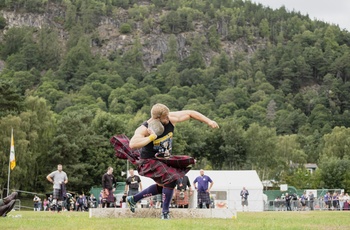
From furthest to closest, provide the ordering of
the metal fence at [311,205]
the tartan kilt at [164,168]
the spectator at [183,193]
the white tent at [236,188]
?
the white tent at [236,188] → the metal fence at [311,205] → the spectator at [183,193] → the tartan kilt at [164,168]

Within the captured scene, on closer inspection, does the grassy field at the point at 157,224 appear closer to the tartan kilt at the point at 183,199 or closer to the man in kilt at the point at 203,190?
the tartan kilt at the point at 183,199

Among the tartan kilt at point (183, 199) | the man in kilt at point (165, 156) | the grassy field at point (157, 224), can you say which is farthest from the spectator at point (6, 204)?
the tartan kilt at point (183, 199)

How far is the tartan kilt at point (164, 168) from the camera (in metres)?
13.3

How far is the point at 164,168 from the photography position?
13328 millimetres

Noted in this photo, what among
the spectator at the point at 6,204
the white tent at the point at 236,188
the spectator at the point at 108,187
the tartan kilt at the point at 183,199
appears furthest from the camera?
the white tent at the point at 236,188

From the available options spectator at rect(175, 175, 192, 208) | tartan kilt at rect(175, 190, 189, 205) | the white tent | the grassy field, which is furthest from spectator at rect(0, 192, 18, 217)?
the white tent

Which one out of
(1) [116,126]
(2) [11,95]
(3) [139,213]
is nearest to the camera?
(3) [139,213]

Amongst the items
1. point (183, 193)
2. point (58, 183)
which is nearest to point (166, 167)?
point (58, 183)

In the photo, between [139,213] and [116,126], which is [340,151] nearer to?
[116,126]

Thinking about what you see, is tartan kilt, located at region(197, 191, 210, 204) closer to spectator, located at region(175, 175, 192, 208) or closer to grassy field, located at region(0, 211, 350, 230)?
spectator, located at region(175, 175, 192, 208)

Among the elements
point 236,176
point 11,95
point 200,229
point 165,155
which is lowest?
point 200,229

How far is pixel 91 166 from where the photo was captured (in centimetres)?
7625

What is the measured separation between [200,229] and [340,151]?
106560 millimetres

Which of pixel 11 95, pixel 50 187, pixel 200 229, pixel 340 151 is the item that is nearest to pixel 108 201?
pixel 200 229
